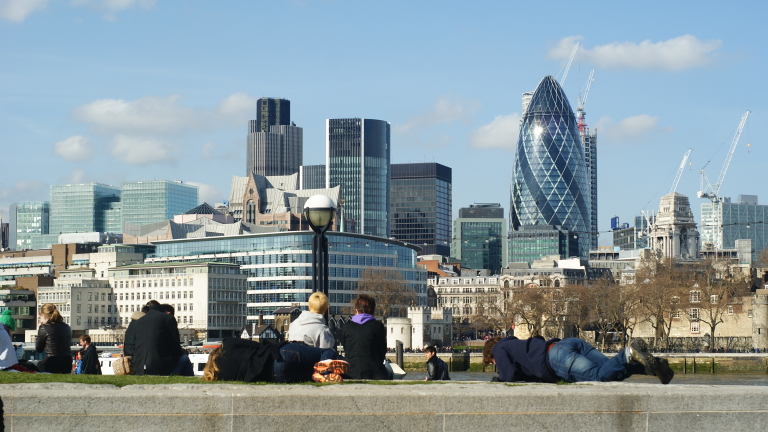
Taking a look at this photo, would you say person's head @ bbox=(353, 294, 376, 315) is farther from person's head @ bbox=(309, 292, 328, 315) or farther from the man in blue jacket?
the man in blue jacket

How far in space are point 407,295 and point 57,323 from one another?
123 m

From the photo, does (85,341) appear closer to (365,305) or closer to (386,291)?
(365,305)

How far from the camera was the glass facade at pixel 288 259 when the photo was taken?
14100cm

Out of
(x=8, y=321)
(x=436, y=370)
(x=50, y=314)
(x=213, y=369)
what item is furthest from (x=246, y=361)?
(x=8, y=321)

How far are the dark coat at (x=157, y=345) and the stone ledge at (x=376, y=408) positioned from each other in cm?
364

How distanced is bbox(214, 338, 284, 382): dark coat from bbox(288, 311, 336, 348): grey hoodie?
75.5 inches

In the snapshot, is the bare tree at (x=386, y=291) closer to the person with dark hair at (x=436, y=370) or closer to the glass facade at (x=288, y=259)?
the glass facade at (x=288, y=259)

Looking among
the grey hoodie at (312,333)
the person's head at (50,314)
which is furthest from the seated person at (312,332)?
the person's head at (50,314)

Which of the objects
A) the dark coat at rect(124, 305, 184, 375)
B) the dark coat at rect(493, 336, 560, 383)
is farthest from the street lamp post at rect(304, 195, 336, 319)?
the dark coat at rect(493, 336, 560, 383)

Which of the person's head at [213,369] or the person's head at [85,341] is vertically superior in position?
the person's head at [213,369]

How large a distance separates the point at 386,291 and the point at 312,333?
121878 millimetres

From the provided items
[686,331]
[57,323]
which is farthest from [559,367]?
[686,331]

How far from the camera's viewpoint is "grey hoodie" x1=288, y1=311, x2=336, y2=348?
14234 millimetres

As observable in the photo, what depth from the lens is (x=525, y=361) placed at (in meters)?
13.2
